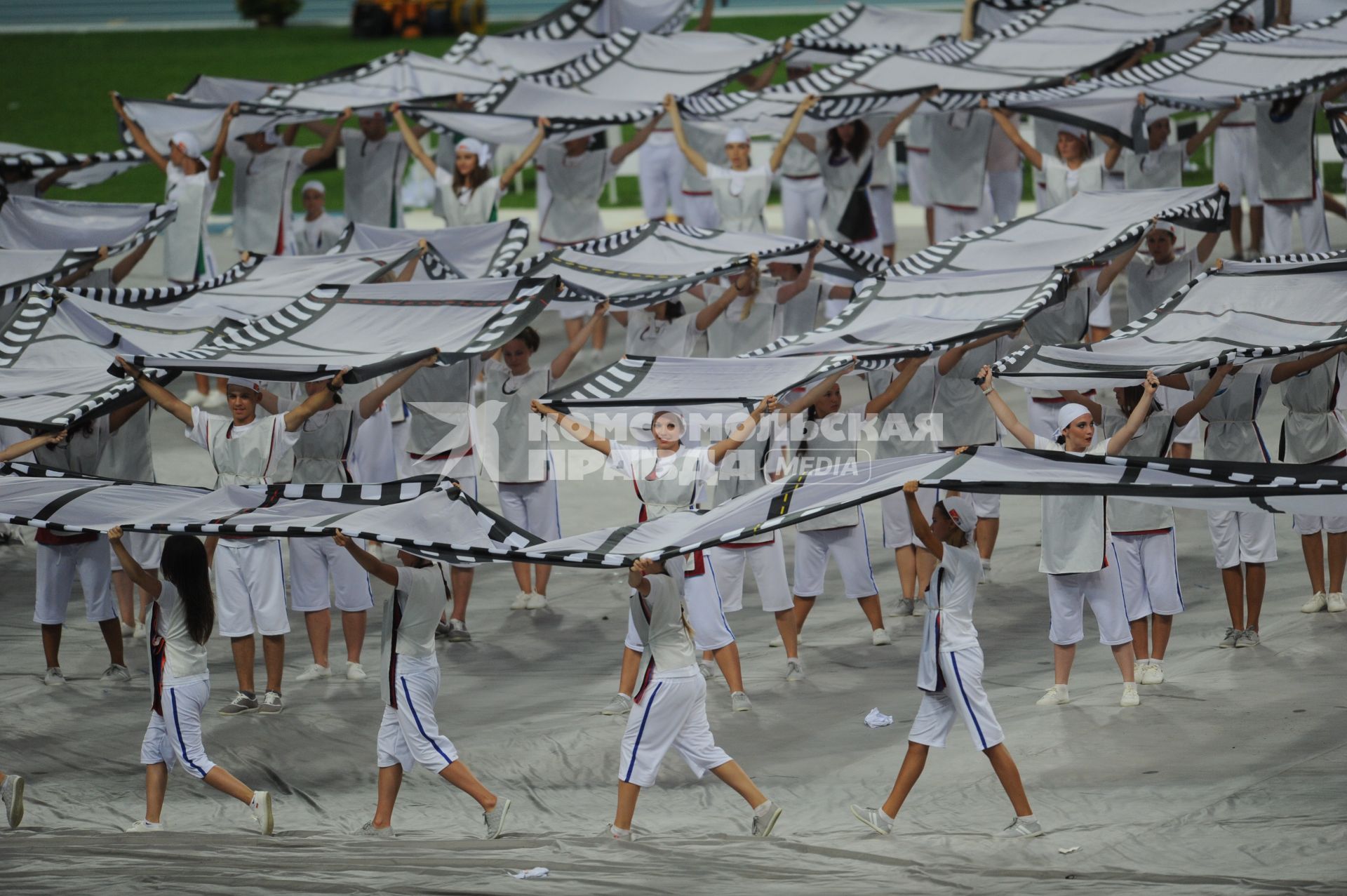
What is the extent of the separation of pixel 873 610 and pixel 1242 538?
2.14m

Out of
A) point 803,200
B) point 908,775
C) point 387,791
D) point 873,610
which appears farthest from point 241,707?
point 803,200

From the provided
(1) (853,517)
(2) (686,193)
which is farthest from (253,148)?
(1) (853,517)

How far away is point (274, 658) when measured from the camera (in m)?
9.68

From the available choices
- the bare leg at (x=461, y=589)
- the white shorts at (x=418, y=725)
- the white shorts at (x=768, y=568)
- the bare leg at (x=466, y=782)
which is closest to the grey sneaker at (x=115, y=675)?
the bare leg at (x=461, y=589)

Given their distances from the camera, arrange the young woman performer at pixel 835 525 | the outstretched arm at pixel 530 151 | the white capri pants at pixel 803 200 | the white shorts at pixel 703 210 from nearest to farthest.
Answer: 1. the young woman performer at pixel 835 525
2. the outstretched arm at pixel 530 151
3. the white capri pants at pixel 803 200
4. the white shorts at pixel 703 210

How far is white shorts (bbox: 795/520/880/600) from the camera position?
10.1 m

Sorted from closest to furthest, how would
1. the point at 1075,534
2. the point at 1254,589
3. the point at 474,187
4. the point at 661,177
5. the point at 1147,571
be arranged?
the point at 1075,534, the point at 1147,571, the point at 1254,589, the point at 474,187, the point at 661,177

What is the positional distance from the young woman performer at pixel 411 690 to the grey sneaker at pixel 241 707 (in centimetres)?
181

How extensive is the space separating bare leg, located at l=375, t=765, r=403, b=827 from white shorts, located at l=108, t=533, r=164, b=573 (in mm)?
3130

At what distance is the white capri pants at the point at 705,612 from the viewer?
30.3ft

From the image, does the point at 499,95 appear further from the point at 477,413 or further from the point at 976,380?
the point at 976,380

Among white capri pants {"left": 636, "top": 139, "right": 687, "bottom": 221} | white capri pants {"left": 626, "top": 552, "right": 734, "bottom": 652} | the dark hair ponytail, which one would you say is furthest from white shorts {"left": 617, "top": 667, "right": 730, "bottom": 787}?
white capri pants {"left": 636, "top": 139, "right": 687, "bottom": 221}

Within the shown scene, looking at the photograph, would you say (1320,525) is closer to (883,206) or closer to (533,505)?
(533,505)

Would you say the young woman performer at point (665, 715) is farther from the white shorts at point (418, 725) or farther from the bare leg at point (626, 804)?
the white shorts at point (418, 725)
